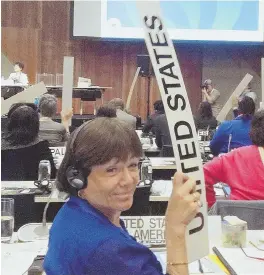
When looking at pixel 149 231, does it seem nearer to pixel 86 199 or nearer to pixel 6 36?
pixel 86 199

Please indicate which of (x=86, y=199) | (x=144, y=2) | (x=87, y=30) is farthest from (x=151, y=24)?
(x=87, y=30)

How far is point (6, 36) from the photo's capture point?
12.5 meters

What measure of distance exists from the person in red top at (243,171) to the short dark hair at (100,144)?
5.74 feet

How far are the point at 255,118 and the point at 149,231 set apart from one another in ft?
4.43

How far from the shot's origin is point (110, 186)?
4.99ft

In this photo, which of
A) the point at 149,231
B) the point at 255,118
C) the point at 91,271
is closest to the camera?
the point at 91,271

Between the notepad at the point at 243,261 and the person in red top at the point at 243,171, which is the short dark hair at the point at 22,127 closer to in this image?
the person in red top at the point at 243,171

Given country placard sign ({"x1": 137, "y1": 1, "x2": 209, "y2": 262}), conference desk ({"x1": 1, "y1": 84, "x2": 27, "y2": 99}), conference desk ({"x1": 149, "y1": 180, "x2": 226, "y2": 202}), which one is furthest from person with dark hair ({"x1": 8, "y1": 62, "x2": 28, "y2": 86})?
country placard sign ({"x1": 137, "y1": 1, "x2": 209, "y2": 262})

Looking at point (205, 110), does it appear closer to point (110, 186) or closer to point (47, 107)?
point (47, 107)

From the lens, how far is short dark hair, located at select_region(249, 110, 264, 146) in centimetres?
326

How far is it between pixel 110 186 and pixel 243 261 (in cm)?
82

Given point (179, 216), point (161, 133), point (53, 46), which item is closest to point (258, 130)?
point (179, 216)

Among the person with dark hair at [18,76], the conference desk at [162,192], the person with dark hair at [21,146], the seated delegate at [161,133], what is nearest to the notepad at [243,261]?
the conference desk at [162,192]

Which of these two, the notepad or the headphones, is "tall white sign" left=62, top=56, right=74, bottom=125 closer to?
the notepad
